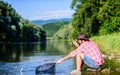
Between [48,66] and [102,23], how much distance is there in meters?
49.1

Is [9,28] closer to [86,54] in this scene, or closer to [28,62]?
[28,62]

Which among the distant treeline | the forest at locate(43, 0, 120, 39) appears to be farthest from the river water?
the distant treeline

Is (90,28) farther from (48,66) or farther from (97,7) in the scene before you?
(48,66)

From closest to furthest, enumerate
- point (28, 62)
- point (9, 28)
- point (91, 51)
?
point (91, 51)
point (28, 62)
point (9, 28)

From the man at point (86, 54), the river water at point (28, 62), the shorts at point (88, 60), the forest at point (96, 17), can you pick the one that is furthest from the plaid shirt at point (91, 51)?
the forest at point (96, 17)

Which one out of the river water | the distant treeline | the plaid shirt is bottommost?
the distant treeline

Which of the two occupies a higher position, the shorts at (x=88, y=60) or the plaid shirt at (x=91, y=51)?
the plaid shirt at (x=91, y=51)

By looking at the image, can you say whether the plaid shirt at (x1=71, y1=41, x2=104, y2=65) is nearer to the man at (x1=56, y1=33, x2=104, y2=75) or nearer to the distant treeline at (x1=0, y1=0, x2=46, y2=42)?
the man at (x1=56, y1=33, x2=104, y2=75)

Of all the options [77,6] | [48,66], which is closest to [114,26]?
[77,6]

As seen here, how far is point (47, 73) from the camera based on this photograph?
22.8m

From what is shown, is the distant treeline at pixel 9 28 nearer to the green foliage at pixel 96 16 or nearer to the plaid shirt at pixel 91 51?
the green foliage at pixel 96 16

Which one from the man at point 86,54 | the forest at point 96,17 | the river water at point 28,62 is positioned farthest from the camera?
the forest at point 96,17

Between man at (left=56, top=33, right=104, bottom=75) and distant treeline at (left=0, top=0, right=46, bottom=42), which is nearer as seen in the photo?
man at (left=56, top=33, right=104, bottom=75)

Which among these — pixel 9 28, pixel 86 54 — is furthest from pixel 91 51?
pixel 9 28
